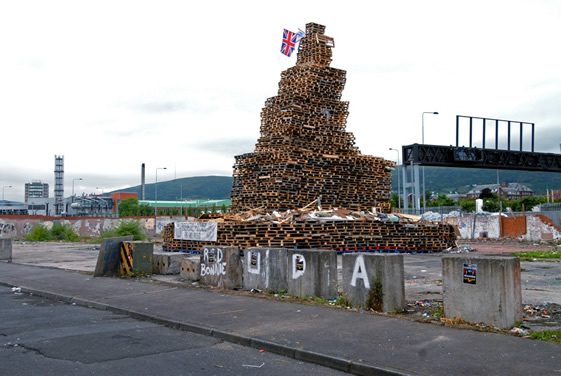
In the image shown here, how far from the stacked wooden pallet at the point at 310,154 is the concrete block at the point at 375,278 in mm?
16338

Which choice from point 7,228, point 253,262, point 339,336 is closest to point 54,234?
point 7,228

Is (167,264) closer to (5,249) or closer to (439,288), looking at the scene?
(439,288)

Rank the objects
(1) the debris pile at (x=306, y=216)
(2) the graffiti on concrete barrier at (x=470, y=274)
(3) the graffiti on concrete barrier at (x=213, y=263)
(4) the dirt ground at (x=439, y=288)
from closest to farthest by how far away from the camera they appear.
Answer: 1. (2) the graffiti on concrete barrier at (x=470, y=274)
2. (4) the dirt ground at (x=439, y=288)
3. (3) the graffiti on concrete barrier at (x=213, y=263)
4. (1) the debris pile at (x=306, y=216)

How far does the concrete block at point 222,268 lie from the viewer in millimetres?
14773

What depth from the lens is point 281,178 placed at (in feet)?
91.6

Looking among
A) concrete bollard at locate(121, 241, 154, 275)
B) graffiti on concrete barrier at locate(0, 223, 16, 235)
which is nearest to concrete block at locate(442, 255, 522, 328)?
concrete bollard at locate(121, 241, 154, 275)

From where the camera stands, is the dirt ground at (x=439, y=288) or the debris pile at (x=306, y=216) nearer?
the dirt ground at (x=439, y=288)

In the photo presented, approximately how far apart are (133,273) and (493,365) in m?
13.5

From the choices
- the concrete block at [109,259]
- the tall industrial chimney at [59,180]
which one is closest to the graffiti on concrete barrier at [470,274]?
the concrete block at [109,259]

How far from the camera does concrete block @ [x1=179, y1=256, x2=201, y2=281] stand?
16.5 m

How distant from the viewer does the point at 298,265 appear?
42.6ft

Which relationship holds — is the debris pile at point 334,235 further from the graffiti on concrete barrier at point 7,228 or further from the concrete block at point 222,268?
the graffiti on concrete barrier at point 7,228

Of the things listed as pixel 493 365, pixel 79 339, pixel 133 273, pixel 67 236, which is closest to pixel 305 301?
Answer: pixel 79 339

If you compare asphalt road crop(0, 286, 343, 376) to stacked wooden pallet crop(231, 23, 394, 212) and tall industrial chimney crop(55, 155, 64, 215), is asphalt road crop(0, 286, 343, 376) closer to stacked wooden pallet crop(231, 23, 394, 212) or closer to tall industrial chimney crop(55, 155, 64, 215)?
stacked wooden pallet crop(231, 23, 394, 212)
